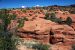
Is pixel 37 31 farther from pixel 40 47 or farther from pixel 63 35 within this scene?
pixel 40 47

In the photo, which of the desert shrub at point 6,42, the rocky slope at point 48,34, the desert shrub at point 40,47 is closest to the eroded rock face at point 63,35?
the rocky slope at point 48,34

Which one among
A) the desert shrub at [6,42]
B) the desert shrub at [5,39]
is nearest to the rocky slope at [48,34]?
the desert shrub at [5,39]

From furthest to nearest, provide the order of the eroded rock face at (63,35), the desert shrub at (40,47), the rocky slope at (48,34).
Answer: the eroded rock face at (63,35)
the rocky slope at (48,34)
the desert shrub at (40,47)

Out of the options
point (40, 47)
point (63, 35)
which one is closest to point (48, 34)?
point (63, 35)

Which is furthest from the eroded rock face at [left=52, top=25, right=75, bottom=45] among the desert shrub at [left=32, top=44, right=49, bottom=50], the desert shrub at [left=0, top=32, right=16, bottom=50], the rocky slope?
the desert shrub at [left=0, top=32, right=16, bottom=50]

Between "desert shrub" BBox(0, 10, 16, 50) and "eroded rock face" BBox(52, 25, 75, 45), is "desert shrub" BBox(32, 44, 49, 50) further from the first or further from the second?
→ "eroded rock face" BBox(52, 25, 75, 45)

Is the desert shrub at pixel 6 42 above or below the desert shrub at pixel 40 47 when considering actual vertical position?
above

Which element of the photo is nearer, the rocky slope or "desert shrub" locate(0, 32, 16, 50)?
A: "desert shrub" locate(0, 32, 16, 50)

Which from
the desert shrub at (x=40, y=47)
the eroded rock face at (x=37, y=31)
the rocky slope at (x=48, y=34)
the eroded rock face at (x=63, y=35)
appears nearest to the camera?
the desert shrub at (x=40, y=47)

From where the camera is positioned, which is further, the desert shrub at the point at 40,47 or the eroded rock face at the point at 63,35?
the eroded rock face at the point at 63,35

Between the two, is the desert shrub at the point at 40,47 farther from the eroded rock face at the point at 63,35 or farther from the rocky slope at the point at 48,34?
the eroded rock face at the point at 63,35

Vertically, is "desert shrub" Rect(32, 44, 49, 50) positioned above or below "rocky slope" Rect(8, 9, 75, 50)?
below

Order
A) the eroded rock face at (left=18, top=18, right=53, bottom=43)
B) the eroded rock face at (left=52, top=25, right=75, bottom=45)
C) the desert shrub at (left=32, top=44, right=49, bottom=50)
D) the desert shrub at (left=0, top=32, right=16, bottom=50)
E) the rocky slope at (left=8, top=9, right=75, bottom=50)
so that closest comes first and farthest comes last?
the desert shrub at (left=0, top=32, right=16, bottom=50), the desert shrub at (left=32, top=44, right=49, bottom=50), the rocky slope at (left=8, top=9, right=75, bottom=50), the eroded rock face at (left=18, top=18, right=53, bottom=43), the eroded rock face at (left=52, top=25, right=75, bottom=45)

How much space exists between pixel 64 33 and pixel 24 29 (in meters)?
4.95
